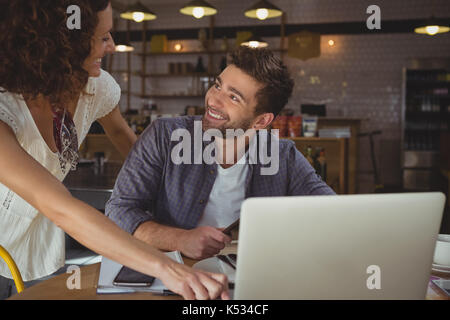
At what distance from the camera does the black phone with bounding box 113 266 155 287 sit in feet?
3.10

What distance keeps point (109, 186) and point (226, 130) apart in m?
0.93

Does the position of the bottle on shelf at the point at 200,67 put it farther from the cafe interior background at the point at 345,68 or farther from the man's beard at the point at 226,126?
the man's beard at the point at 226,126

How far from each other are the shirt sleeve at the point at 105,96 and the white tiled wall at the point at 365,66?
21.5 ft

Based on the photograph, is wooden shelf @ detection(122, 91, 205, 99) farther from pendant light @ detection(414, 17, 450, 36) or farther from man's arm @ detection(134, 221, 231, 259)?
man's arm @ detection(134, 221, 231, 259)

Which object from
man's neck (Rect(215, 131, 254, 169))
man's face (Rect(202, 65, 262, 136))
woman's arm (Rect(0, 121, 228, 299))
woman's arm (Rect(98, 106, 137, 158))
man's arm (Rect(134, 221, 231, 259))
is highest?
man's face (Rect(202, 65, 262, 136))

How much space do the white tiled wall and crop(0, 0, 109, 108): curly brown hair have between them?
7.08 m

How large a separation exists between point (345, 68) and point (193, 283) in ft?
25.3

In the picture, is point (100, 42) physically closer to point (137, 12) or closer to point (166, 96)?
point (137, 12)

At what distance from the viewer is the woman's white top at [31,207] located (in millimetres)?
1235

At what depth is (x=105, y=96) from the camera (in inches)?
69.7

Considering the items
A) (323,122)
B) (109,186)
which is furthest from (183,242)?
(323,122)

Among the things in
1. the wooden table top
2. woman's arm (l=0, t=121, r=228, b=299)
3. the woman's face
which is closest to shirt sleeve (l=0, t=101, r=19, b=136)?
woman's arm (l=0, t=121, r=228, b=299)

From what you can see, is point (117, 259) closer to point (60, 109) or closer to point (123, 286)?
point (123, 286)

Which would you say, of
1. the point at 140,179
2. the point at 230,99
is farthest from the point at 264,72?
the point at 140,179
